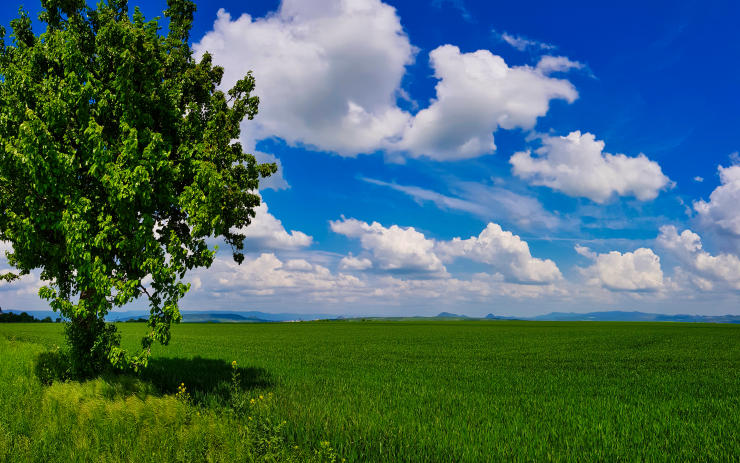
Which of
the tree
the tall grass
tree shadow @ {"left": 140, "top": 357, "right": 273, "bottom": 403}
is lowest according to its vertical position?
tree shadow @ {"left": 140, "top": 357, "right": 273, "bottom": 403}

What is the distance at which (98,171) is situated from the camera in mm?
12766

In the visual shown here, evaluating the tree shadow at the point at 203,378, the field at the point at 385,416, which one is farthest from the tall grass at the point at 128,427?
the tree shadow at the point at 203,378

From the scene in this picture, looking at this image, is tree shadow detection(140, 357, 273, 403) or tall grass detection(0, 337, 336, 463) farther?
tree shadow detection(140, 357, 273, 403)

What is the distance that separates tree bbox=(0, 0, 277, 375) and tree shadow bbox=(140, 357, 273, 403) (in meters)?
2.22

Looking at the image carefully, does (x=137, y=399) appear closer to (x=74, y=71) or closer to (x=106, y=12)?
(x=74, y=71)

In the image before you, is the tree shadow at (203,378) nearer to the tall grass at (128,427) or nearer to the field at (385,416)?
the field at (385,416)

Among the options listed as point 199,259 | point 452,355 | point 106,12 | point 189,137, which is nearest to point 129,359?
point 199,259

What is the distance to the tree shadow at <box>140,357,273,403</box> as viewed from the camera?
13.5 m

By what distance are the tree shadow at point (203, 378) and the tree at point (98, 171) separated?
2.22 metres

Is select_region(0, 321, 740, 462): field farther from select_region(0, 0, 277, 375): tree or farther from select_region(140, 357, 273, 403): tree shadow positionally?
select_region(0, 0, 277, 375): tree

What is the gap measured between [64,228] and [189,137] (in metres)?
5.08

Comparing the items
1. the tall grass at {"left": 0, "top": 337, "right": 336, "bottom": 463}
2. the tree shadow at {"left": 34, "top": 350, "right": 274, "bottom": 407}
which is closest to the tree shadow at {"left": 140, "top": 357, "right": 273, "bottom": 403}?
the tree shadow at {"left": 34, "top": 350, "right": 274, "bottom": 407}

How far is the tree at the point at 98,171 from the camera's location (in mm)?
11914

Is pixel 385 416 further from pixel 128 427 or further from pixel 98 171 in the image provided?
pixel 98 171
